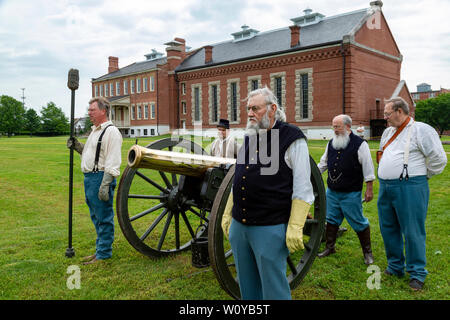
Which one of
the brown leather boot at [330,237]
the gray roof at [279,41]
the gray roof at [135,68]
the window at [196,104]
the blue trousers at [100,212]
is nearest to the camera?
the blue trousers at [100,212]

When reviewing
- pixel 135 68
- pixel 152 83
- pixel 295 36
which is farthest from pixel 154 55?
pixel 295 36

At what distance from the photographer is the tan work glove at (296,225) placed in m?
2.47

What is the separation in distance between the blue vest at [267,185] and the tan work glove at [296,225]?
0.35 feet

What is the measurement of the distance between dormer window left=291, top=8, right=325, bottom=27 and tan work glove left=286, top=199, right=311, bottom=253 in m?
33.4

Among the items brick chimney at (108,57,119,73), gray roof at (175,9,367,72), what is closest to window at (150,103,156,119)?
gray roof at (175,9,367,72)

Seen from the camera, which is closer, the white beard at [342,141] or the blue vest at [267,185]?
the blue vest at [267,185]

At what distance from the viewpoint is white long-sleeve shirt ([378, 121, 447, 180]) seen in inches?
151

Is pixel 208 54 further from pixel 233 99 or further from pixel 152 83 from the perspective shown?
pixel 152 83

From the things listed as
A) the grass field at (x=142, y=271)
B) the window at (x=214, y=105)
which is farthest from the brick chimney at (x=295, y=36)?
the grass field at (x=142, y=271)

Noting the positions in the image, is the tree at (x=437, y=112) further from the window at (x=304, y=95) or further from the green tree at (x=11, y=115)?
the green tree at (x=11, y=115)
